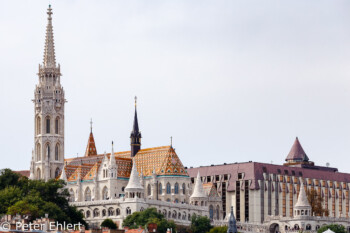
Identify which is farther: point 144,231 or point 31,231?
point 144,231

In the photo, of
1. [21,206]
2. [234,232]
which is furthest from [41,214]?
[234,232]

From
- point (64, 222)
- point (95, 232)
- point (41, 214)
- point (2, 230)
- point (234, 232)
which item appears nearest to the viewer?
point (2, 230)

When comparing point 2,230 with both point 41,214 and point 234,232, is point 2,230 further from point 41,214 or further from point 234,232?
point 41,214

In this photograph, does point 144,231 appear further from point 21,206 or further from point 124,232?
point 21,206

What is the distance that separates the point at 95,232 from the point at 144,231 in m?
8.25

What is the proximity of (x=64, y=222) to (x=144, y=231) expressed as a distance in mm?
28516

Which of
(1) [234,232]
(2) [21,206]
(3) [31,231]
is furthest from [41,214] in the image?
(3) [31,231]

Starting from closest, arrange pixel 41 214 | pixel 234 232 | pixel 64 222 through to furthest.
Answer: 1. pixel 234 232
2. pixel 64 222
3. pixel 41 214

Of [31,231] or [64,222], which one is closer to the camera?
[31,231]

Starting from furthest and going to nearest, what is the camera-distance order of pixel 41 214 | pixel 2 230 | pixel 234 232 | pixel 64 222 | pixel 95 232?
pixel 41 214, pixel 64 222, pixel 234 232, pixel 95 232, pixel 2 230

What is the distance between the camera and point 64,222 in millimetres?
186375

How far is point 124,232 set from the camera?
6206 inches

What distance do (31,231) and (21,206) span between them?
60608 mm

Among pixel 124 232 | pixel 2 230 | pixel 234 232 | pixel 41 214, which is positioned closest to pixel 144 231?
pixel 124 232
